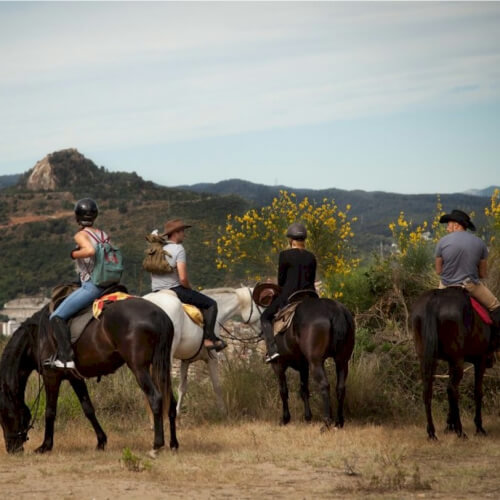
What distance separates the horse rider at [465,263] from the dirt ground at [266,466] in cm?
172

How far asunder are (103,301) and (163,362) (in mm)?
1024

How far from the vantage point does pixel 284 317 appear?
13305 mm

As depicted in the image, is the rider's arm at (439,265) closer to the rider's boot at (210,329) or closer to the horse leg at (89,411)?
the rider's boot at (210,329)

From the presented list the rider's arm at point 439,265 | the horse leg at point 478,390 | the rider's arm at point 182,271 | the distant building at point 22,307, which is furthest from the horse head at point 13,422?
the distant building at point 22,307

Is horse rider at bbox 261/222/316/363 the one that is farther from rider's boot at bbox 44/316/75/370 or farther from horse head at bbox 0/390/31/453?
horse head at bbox 0/390/31/453

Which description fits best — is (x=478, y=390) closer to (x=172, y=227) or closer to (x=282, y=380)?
(x=282, y=380)

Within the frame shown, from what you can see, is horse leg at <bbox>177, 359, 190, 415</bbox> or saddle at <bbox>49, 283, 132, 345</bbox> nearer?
saddle at <bbox>49, 283, 132, 345</bbox>

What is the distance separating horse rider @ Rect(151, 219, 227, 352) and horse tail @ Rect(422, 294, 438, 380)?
301cm

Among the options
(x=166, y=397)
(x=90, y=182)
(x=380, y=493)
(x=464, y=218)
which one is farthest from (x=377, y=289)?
(x=90, y=182)

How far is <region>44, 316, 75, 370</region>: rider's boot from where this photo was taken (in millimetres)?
11086

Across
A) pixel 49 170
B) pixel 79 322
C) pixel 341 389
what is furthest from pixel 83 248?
pixel 49 170

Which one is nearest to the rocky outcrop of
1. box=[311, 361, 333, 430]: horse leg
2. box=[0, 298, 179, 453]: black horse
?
box=[311, 361, 333, 430]: horse leg

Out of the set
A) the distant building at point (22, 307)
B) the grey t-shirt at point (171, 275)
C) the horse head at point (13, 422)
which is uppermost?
the grey t-shirt at point (171, 275)

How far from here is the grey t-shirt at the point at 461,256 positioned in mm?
12094
